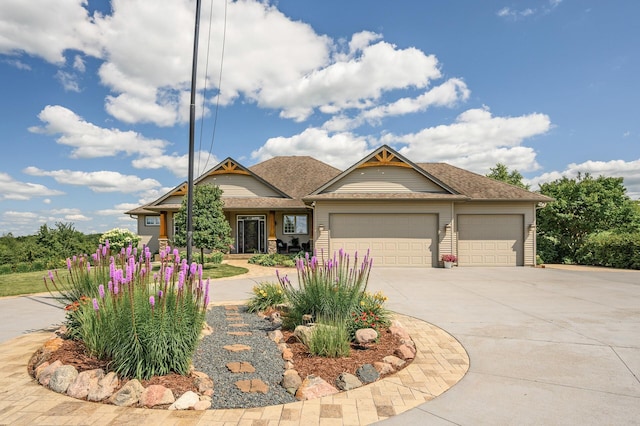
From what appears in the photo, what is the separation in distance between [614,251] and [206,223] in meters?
19.2

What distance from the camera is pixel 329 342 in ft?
15.8

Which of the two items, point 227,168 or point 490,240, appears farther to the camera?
point 227,168

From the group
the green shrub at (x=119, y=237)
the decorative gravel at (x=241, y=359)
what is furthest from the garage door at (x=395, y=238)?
the green shrub at (x=119, y=237)

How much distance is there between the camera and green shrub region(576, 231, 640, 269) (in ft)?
55.7

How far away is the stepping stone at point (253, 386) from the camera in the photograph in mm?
3973

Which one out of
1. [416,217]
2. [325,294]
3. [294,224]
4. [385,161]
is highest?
[385,161]

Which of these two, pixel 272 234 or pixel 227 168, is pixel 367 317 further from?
pixel 227 168

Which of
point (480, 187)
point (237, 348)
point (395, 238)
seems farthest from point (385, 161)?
point (237, 348)

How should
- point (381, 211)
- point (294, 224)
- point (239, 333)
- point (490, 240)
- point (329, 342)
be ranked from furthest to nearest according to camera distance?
point (294, 224) < point (490, 240) < point (381, 211) < point (239, 333) < point (329, 342)

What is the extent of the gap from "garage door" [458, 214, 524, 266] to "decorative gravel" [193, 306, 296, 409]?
1354 cm

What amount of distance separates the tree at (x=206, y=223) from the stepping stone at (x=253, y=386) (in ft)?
40.7

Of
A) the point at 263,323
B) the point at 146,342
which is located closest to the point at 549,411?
the point at 146,342

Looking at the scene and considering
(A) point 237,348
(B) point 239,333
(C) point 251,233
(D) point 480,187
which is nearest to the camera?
(A) point 237,348

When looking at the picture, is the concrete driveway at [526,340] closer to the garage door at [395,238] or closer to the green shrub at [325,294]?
the green shrub at [325,294]
